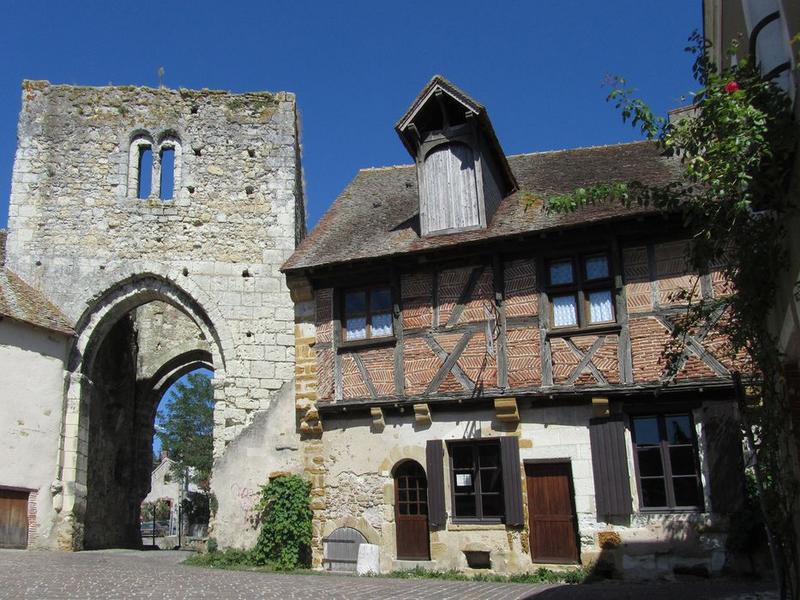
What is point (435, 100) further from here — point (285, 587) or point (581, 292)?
point (285, 587)

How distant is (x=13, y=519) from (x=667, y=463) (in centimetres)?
1189

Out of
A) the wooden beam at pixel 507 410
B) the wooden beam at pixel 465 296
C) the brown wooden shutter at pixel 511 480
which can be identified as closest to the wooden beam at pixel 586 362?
the wooden beam at pixel 507 410

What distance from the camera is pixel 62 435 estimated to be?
Result: 16.3m

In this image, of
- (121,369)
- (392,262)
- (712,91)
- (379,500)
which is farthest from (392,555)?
(121,369)

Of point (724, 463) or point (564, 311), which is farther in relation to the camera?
point (564, 311)

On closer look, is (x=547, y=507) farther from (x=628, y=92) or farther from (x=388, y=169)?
(x=388, y=169)

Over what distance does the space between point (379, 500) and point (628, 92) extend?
6.95 meters

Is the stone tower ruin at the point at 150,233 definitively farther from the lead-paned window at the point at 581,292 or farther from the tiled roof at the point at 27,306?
the lead-paned window at the point at 581,292

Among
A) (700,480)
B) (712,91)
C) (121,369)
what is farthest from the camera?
(121,369)

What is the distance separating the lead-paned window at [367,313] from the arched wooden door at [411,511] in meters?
1.95

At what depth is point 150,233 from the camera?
17.6 m

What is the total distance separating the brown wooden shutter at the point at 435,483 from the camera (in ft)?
35.4

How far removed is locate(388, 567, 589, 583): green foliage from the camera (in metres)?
9.78

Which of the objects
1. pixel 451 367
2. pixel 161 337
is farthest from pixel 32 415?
pixel 451 367
